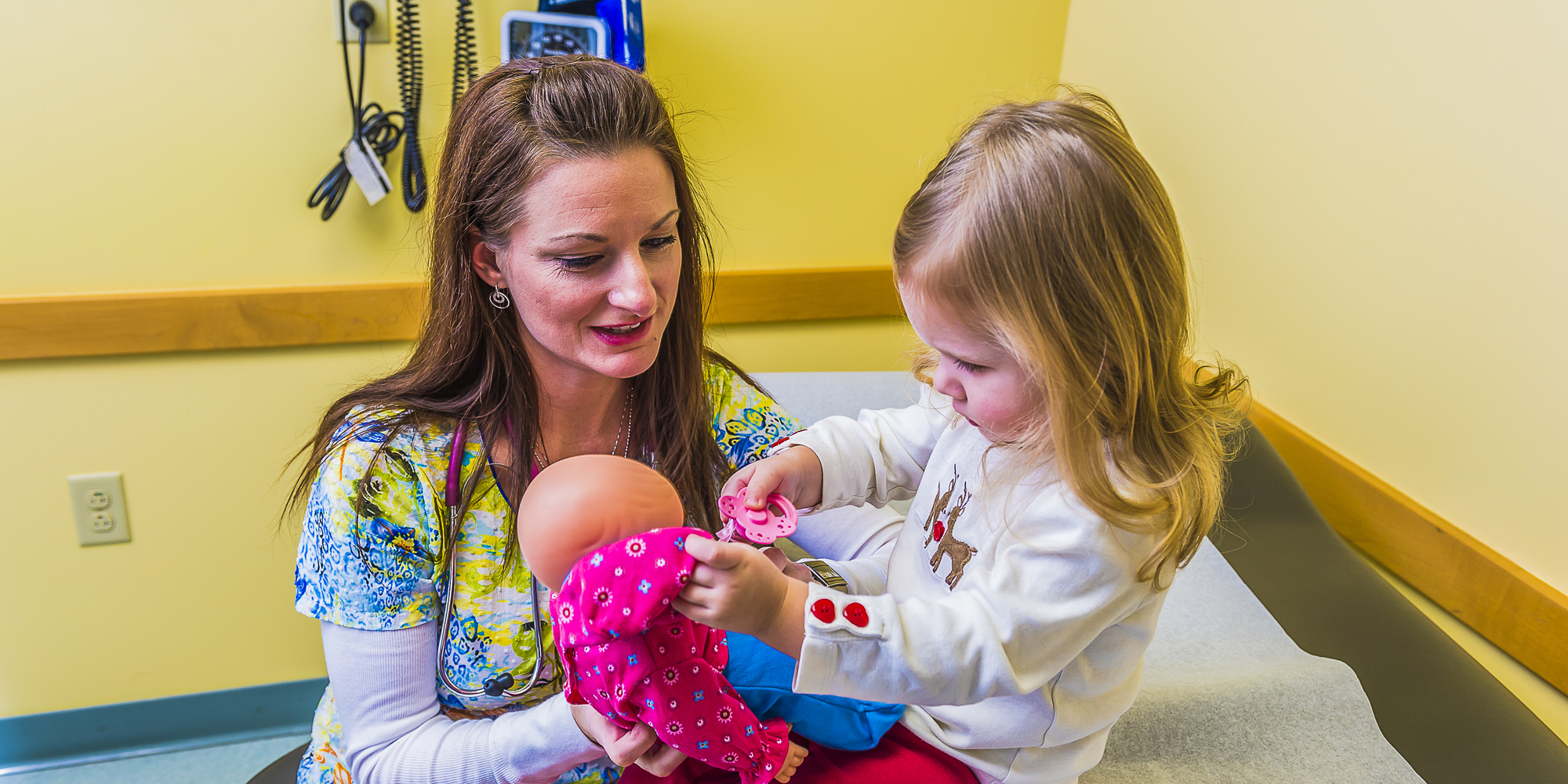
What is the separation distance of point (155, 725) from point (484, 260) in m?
1.80

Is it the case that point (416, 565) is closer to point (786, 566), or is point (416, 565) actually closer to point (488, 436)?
point (488, 436)

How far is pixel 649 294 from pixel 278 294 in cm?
129

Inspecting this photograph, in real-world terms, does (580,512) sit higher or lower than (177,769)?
higher

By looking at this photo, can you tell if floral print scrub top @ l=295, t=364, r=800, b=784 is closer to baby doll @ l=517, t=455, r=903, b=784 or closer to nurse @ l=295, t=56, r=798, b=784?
nurse @ l=295, t=56, r=798, b=784

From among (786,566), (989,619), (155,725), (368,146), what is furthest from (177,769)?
(989,619)

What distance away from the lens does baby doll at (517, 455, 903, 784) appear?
0.78 m

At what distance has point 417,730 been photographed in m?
1.04

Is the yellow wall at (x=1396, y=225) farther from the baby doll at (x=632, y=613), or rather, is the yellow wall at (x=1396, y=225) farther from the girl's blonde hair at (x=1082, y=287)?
the baby doll at (x=632, y=613)

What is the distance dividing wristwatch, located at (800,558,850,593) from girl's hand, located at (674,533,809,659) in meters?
0.33

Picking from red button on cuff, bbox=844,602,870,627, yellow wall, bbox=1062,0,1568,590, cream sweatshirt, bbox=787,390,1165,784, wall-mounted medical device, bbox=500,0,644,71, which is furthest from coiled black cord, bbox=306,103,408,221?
yellow wall, bbox=1062,0,1568,590

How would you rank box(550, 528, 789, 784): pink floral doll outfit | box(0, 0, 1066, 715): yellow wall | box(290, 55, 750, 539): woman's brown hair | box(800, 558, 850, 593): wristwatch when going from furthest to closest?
box(0, 0, 1066, 715): yellow wall, box(800, 558, 850, 593): wristwatch, box(290, 55, 750, 539): woman's brown hair, box(550, 528, 789, 784): pink floral doll outfit

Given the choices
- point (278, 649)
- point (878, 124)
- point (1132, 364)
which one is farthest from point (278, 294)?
point (1132, 364)

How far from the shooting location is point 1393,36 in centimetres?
156

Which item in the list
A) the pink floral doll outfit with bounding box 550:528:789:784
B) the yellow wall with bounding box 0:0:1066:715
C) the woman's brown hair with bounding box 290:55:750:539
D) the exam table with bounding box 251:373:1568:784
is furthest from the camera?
the yellow wall with bounding box 0:0:1066:715
